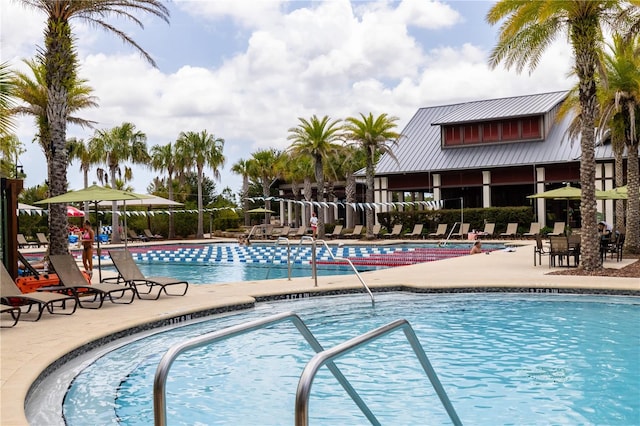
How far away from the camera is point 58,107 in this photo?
14.0 metres

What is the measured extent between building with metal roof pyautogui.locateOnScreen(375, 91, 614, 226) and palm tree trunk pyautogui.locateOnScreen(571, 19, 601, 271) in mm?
18914

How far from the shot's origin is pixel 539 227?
32625 millimetres

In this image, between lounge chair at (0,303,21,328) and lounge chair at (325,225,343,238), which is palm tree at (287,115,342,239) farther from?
lounge chair at (0,303,21,328)

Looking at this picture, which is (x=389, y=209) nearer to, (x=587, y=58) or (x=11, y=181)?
(x=587, y=58)

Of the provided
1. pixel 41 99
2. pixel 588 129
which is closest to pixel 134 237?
pixel 41 99

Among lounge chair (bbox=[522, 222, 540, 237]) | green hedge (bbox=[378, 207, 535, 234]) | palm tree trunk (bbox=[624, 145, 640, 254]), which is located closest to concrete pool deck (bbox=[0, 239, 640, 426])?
palm tree trunk (bbox=[624, 145, 640, 254])

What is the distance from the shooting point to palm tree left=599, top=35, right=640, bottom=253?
65.0 feet

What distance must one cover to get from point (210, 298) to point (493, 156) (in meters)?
28.0

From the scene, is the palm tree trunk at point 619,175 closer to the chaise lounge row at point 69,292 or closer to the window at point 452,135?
the chaise lounge row at point 69,292

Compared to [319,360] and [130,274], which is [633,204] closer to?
[130,274]

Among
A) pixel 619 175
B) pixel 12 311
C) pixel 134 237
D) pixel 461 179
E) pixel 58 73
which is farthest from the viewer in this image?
pixel 134 237

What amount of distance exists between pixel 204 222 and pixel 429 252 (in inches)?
984

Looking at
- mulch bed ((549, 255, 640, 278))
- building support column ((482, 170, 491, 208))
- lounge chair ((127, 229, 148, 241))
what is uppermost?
building support column ((482, 170, 491, 208))

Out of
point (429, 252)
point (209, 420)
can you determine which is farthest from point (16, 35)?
point (429, 252)
